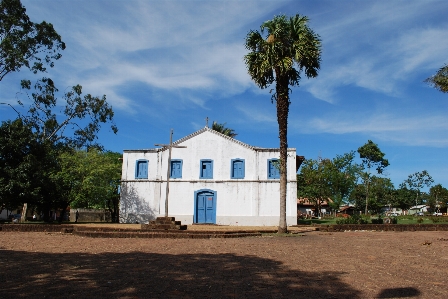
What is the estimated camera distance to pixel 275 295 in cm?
507

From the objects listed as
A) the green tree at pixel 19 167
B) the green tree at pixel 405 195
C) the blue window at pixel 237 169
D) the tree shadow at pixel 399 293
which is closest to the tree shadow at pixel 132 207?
the green tree at pixel 19 167

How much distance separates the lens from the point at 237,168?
91.0 ft

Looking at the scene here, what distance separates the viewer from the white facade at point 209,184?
26750mm

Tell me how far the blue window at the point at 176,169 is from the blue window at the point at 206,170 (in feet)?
5.30

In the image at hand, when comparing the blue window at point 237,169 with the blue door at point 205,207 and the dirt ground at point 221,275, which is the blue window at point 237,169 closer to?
the blue door at point 205,207

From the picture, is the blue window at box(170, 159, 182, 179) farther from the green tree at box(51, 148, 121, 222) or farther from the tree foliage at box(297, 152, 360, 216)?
the tree foliage at box(297, 152, 360, 216)

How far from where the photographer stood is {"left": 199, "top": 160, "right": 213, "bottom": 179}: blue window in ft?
91.8

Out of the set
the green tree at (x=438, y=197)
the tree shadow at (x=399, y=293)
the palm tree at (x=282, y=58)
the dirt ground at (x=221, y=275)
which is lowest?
the dirt ground at (x=221, y=275)

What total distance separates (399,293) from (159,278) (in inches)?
142

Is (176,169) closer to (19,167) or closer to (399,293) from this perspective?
(19,167)

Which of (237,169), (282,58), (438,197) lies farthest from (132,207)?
(438,197)

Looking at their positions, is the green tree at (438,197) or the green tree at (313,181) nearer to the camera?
the green tree at (313,181)

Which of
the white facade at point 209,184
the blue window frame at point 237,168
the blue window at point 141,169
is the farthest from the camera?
the blue window at point 141,169

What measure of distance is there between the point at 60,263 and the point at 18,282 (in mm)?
1893
